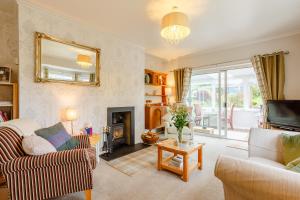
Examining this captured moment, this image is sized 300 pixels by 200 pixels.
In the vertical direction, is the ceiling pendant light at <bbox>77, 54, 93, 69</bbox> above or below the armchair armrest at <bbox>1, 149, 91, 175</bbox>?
above

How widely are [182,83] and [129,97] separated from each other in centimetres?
218

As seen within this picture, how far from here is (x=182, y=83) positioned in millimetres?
5258

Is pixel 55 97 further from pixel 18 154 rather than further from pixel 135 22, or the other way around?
pixel 135 22

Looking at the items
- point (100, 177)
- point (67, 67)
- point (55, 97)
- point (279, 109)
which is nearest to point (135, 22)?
point (67, 67)

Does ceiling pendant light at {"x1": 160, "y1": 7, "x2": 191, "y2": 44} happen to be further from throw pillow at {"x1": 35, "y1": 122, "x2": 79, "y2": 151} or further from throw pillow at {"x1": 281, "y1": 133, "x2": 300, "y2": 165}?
throw pillow at {"x1": 35, "y1": 122, "x2": 79, "y2": 151}

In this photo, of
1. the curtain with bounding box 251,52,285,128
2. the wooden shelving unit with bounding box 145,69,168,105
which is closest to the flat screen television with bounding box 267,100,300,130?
the curtain with bounding box 251,52,285,128

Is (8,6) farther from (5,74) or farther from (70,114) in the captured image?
(70,114)

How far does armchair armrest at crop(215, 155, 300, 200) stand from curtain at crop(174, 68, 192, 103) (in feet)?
14.2

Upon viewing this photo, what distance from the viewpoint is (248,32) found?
3418 mm

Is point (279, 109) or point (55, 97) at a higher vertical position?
point (55, 97)

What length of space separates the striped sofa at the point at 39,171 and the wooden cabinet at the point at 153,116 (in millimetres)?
3026

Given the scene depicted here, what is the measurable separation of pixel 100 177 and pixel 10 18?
126 inches

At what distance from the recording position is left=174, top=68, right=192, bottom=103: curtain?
5.20 metres

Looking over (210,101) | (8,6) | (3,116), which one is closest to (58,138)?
(3,116)
